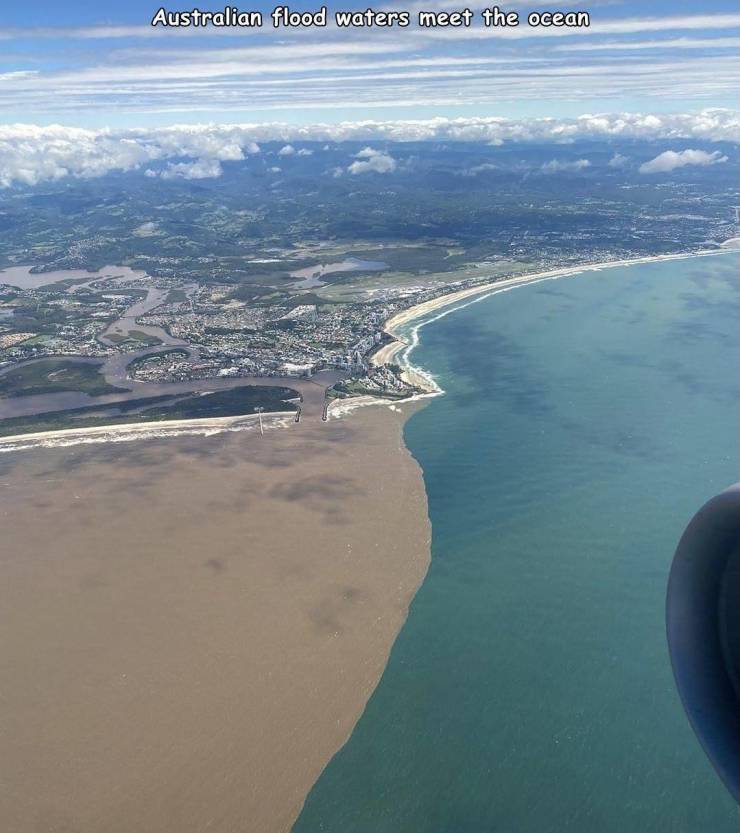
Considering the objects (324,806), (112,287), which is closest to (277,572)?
(324,806)

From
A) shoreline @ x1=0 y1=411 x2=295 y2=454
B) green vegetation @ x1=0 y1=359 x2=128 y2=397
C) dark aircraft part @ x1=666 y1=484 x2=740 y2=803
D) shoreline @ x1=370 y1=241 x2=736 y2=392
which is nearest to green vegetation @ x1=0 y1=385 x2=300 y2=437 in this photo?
shoreline @ x1=0 y1=411 x2=295 y2=454

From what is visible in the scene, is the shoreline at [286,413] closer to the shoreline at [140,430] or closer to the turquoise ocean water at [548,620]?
the shoreline at [140,430]

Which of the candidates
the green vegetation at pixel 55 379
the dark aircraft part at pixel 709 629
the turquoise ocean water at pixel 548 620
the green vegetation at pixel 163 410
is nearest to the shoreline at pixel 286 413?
the green vegetation at pixel 163 410

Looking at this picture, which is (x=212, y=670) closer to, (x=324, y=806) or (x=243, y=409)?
(x=324, y=806)

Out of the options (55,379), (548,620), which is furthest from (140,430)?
(548,620)

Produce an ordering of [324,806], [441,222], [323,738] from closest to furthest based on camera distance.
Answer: [324,806]
[323,738]
[441,222]

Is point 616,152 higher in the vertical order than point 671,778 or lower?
higher
